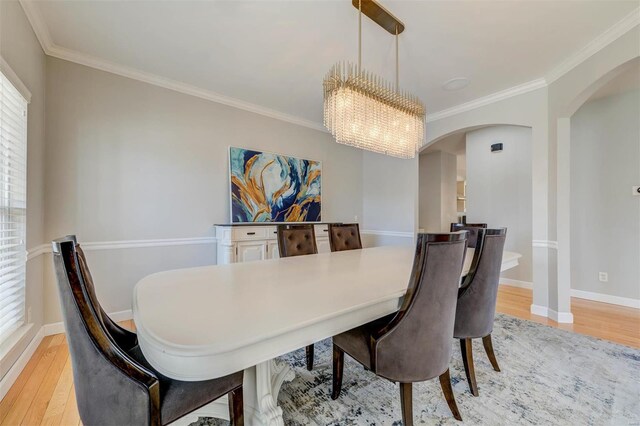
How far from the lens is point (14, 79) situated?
1771 mm

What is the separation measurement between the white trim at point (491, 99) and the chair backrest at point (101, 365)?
167 inches

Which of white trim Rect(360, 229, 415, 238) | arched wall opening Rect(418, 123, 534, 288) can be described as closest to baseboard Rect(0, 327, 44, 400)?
white trim Rect(360, 229, 415, 238)

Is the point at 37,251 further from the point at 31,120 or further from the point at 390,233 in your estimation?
the point at 390,233

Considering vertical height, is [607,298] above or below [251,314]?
below

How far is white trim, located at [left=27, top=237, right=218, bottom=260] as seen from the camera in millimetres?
2357

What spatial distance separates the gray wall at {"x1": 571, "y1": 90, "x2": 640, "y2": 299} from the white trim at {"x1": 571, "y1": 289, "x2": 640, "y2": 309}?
5 centimetres

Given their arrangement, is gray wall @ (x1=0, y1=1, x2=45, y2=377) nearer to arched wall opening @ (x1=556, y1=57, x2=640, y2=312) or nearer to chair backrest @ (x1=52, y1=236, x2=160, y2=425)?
chair backrest @ (x1=52, y1=236, x2=160, y2=425)

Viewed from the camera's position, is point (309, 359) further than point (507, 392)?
Yes

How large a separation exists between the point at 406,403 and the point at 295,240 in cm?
158

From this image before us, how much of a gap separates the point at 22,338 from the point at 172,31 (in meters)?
2.61

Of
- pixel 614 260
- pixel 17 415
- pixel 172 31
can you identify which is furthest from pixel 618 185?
pixel 17 415

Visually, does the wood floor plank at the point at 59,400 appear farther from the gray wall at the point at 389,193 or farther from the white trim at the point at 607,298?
the white trim at the point at 607,298

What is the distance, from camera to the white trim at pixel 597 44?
6.89 ft

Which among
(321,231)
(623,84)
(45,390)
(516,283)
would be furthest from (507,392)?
(623,84)
